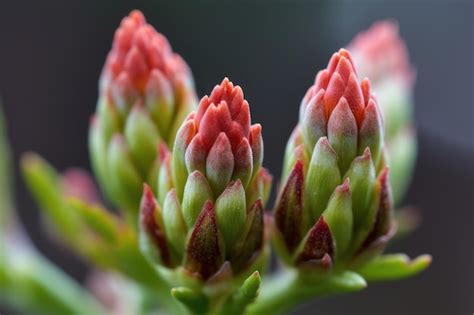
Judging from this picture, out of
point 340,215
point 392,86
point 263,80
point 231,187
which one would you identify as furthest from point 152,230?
point 263,80

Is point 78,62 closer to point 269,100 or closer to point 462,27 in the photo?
point 269,100

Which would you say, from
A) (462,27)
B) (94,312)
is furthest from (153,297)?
(462,27)

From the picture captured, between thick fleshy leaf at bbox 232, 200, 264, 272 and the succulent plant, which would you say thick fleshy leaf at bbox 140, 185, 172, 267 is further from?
thick fleshy leaf at bbox 232, 200, 264, 272

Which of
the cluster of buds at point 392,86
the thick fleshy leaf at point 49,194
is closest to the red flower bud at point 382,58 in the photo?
the cluster of buds at point 392,86

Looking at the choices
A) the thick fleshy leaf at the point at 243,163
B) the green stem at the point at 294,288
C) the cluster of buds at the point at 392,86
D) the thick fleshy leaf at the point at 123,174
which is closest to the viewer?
the thick fleshy leaf at the point at 243,163

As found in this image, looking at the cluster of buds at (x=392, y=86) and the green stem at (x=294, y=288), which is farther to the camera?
the cluster of buds at (x=392, y=86)

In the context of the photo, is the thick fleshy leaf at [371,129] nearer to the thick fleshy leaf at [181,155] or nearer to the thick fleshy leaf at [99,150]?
the thick fleshy leaf at [181,155]

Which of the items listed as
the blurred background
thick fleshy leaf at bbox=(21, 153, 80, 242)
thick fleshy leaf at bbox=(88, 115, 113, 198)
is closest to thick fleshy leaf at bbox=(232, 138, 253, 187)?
thick fleshy leaf at bbox=(88, 115, 113, 198)

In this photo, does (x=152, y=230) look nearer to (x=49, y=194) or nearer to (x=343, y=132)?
(x=343, y=132)
